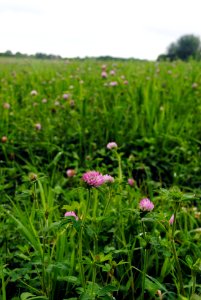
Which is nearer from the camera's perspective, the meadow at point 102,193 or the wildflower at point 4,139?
the meadow at point 102,193

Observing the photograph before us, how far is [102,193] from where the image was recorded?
4.99ft

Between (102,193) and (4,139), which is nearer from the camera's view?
(102,193)

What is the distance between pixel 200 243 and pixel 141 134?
123 cm

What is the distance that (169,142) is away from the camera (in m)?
2.47

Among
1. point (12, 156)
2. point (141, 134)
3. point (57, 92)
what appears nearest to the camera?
point (12, 156)

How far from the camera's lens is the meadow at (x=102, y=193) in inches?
41.4

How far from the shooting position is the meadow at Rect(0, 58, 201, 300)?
1052mm

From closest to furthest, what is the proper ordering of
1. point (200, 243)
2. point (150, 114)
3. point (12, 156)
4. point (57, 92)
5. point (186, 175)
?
point (200, 243), point (186, 175), point (12, 156), point (150, 114), point (57, 92)

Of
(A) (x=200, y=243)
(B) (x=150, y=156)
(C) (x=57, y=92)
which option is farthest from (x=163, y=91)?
(A) (x=200, y=243)

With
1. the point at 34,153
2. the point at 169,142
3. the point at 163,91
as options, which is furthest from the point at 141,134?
the point at 163,91

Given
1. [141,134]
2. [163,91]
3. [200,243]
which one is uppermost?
[163,91]

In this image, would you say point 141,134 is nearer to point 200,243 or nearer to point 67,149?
point 67,149

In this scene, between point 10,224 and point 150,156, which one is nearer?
point 10,224

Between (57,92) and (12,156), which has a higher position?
(57,92)
